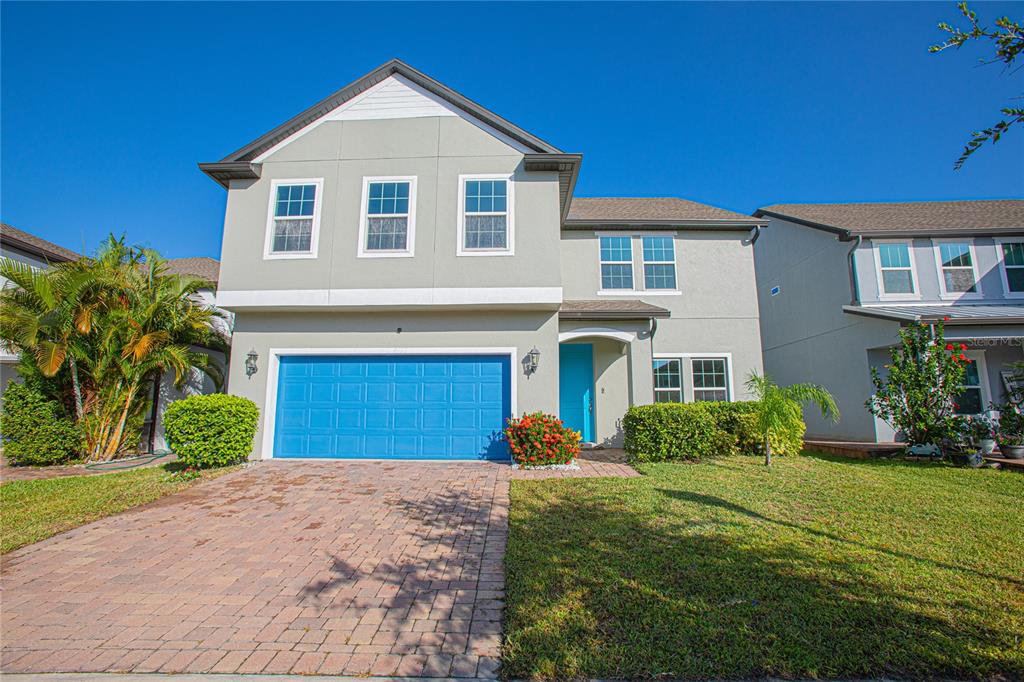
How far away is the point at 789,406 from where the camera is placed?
33.4 feet

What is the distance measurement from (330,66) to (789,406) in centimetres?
1454

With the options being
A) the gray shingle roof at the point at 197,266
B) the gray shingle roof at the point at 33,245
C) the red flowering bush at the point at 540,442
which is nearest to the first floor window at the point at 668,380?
the red flowering bush at the point at 540,442

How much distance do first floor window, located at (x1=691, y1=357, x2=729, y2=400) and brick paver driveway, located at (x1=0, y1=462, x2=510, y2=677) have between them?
29.0 ft

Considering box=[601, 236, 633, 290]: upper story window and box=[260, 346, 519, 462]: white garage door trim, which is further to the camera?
box=[601, 236, 633, 290]: upper story window

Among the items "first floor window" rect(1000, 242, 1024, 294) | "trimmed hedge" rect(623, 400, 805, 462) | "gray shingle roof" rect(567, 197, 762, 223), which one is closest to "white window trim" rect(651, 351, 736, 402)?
"trimmed hedge" rect(623, 400, 805, 462)

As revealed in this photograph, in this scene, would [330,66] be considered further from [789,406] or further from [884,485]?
[884,485]

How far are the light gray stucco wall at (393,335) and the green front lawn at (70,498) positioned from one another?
86.7 inches

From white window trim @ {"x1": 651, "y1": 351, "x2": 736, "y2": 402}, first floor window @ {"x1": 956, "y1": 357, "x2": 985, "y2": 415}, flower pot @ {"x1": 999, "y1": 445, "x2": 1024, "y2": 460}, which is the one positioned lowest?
flower pot @ {"x1": 999, "y1": 445, "x2": 1024, "y2": 460}

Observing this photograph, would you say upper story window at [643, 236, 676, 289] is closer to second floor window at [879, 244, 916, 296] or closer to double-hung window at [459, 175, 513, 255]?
double-hung window at [459, 175, 513, 255]

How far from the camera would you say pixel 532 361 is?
405 inches

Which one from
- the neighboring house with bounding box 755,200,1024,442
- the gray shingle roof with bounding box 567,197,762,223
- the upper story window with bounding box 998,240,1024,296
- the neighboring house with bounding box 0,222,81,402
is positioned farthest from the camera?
the gray shingle roof with bounding box 567,197,762,223

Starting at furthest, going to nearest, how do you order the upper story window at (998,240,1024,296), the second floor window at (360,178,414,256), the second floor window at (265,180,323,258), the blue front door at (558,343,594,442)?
the upper story window at (998,240,1024,296)
the blue front door at (558,343,594,442)
the second floor window at (265,180,323,258)
the second floor window at (360,178,414,256)

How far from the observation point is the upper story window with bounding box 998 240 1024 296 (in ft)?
45.3

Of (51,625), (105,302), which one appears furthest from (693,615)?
(105,302)
